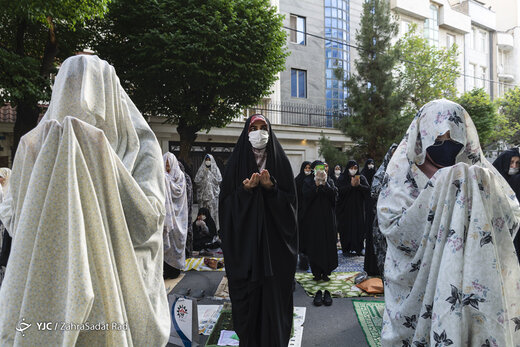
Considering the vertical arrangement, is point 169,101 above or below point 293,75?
below

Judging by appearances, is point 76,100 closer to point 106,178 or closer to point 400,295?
point 106,178

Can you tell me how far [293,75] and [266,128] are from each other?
17085 mm

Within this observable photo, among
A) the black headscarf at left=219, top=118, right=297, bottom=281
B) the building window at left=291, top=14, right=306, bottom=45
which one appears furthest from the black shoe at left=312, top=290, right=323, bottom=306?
the building window at left=291, top=14, right=306, bottom=45

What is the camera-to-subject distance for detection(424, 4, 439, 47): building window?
81.0ft

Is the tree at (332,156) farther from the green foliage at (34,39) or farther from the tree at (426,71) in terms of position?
the green foliage at (34,39)

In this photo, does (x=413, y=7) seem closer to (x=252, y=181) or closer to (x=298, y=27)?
(x=298, y=27)

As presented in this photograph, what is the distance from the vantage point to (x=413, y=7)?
23250mm

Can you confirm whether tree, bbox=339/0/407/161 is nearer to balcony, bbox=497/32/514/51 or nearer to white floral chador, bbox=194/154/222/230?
white floral chador, bbox=194/154/222/230

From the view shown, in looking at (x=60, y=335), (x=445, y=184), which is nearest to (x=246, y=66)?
(x=445, y=184)

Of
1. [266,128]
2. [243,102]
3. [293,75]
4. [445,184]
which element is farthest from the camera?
[293,75]

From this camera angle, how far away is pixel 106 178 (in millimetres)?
1244

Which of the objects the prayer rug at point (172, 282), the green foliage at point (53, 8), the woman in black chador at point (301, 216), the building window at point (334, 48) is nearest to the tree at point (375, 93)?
the building window at point (334, 48)

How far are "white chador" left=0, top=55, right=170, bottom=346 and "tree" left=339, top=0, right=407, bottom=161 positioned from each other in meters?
13.5

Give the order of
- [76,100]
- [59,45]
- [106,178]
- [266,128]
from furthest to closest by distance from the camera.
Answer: [59,45]
[266,128]
[76,100]
[106,178]
